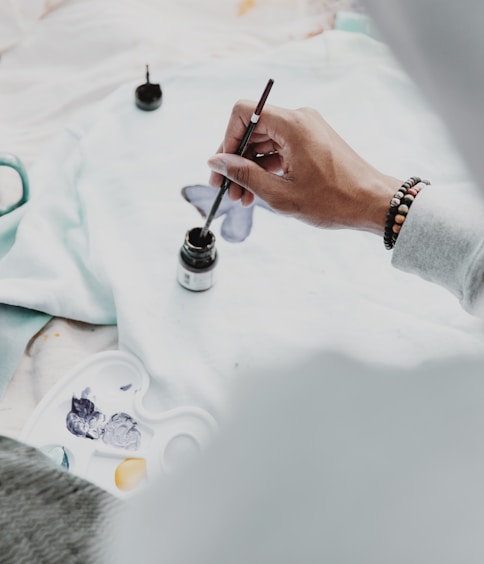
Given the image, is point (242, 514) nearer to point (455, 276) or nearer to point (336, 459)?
point (336, 459)

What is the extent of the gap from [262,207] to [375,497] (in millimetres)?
738

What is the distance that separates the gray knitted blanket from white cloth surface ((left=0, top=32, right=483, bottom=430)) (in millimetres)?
327

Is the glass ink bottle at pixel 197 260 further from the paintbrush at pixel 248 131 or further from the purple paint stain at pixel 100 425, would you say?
the purple paint stain at pixel 100 425

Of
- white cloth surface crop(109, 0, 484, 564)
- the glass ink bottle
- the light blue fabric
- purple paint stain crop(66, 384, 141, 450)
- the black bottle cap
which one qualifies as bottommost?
purple paint stain crop(66, 384, 141, 450)

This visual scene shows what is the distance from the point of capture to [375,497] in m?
0.22

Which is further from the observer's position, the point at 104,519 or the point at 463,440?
the point at 104,519

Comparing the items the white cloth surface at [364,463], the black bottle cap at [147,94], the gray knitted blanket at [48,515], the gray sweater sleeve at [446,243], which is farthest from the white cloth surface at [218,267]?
the white cloth surface at [364,463]

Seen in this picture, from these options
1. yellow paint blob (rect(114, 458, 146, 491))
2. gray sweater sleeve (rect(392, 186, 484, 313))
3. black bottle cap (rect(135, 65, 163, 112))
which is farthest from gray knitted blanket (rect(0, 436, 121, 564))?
black bottle cap (rect(135, 65, 163, 112))

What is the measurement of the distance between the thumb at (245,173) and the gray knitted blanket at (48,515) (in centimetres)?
39

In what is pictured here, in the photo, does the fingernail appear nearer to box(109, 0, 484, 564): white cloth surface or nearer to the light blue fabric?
the light blue fabric

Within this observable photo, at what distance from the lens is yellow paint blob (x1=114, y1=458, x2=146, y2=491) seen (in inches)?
27.0

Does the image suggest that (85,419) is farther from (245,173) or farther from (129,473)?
(245,173)

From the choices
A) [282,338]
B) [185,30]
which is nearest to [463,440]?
[282,338]

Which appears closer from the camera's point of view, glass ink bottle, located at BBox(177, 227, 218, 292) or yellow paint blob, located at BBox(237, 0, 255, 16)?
glass ink bottle, located at BBox(177, 227, 218, 292)
